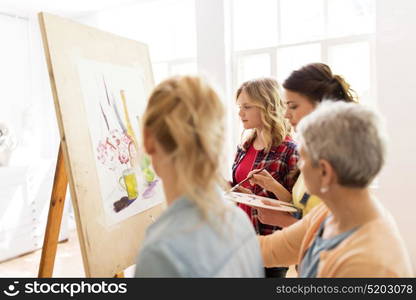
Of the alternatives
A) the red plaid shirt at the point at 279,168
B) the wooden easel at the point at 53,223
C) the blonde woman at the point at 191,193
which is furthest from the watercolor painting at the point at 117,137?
the blonde woman at the point at 191,193

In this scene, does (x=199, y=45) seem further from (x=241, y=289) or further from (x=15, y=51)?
(x=241, y=289)

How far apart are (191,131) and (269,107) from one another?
1.20 meters

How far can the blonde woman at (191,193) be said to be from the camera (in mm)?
718

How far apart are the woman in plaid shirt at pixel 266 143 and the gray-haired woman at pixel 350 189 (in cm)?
83

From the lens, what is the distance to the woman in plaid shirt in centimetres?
185

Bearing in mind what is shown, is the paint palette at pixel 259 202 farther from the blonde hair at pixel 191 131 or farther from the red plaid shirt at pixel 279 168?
the blonde hair at pixel 191 131

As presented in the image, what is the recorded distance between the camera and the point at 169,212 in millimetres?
785

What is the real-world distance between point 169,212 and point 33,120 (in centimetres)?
483

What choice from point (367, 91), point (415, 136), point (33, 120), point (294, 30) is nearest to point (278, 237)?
point (415, 136)

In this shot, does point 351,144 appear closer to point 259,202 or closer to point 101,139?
point 259,202

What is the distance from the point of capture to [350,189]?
0.95 m

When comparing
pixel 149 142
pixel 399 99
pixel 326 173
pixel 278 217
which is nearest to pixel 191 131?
pixel 149 142

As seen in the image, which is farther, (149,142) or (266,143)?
(266,143)

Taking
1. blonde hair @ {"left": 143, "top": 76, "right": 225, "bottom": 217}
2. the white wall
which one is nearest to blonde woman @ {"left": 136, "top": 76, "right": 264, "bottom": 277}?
blonde hair @ {"left": 143, "top": 76, "right": 225, "bottom": 217}
